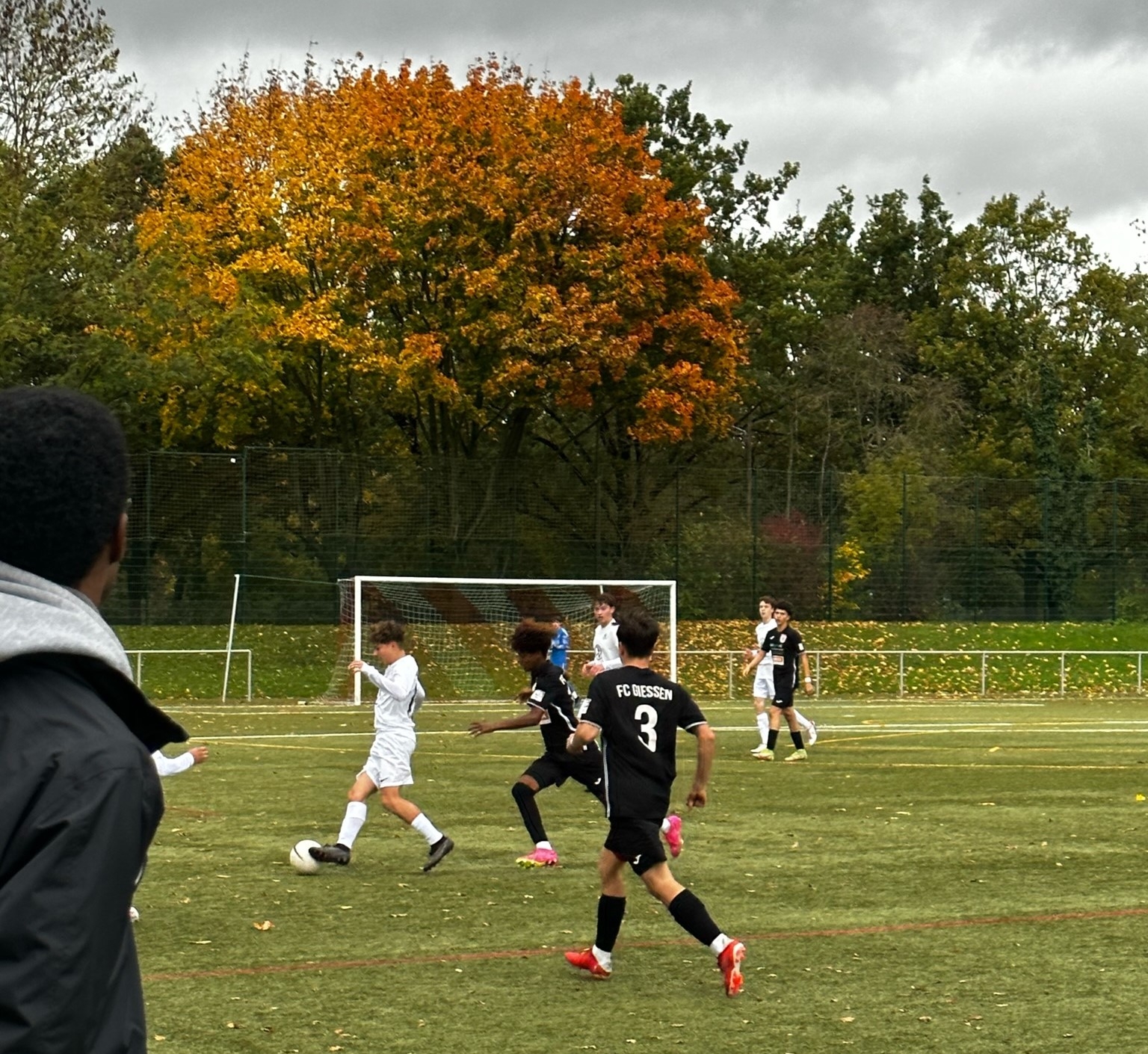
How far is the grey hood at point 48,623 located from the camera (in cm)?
237

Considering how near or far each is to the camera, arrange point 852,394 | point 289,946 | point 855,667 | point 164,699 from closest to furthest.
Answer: point 289,946, point 164,699, point 855,667, point 852,394

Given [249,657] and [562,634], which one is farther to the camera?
[249,657]

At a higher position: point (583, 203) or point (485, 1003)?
point (583, 203)

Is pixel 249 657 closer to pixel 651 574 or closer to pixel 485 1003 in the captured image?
pixel 651 574

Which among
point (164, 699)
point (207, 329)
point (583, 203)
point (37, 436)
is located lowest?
point (164, 699)

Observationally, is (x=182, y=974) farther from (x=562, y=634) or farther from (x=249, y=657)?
(x=249, y=657)

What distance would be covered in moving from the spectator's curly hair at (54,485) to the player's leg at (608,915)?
6.09 m

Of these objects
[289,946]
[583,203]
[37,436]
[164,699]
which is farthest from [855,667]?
[37,436]

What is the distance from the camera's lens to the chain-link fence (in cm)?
3681

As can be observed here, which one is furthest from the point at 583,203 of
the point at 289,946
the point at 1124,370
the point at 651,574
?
the point at 289,946

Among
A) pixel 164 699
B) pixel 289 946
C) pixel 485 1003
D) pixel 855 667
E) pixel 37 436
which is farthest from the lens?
pixel 855 667

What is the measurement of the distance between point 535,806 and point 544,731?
61 centimetres

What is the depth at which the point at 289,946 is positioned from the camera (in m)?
9.33

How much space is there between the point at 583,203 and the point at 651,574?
8408 millimetres
